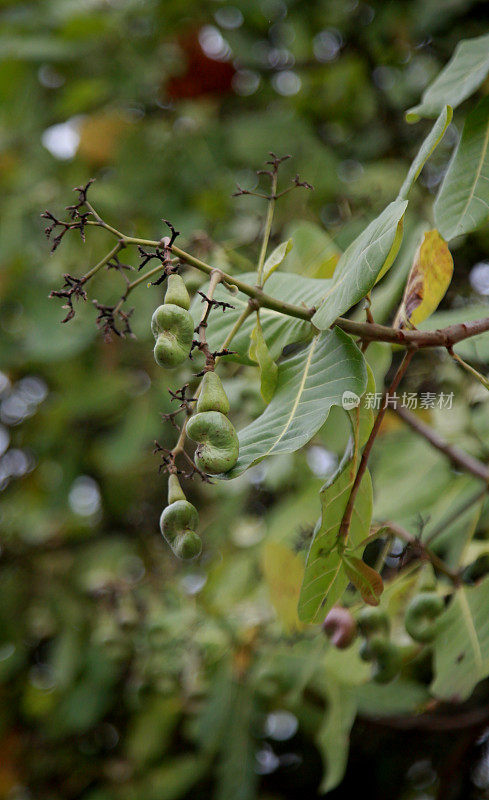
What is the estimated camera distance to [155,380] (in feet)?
8.43

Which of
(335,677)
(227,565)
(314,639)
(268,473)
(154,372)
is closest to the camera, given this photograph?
(335,677)

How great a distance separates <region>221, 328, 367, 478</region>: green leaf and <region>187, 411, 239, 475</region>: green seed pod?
0.02m

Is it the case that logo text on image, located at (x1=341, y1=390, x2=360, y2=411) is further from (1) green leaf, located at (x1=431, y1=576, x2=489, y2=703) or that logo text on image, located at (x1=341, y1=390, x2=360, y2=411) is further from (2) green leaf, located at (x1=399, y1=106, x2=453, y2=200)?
(1) green leaf, located at (x1=431, y1=576, x2=489, y2=703)

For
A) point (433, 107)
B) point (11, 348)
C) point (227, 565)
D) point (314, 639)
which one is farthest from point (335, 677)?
point (11, 348)

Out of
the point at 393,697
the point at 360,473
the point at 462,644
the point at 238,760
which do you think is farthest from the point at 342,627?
the point at 238,760


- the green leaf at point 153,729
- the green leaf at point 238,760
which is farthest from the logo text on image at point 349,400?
the green leaf at point 153,729

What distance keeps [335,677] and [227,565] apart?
2.62ft

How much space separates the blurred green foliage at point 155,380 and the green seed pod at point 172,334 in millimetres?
1122

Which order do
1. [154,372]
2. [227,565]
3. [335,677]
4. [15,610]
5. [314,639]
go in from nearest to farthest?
[335,677] < [314,639] < [227,565] < [154,372] < [15,610]

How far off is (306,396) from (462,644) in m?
0.57

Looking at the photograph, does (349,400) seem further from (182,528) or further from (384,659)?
(384,659)

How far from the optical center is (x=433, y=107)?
1.05 m

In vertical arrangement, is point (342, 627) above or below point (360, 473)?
below

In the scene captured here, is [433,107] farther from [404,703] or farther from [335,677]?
[404,703]
